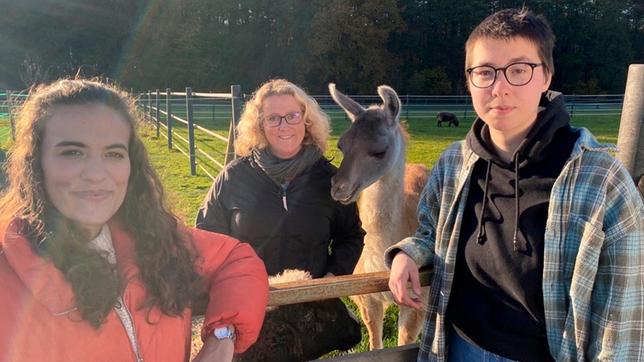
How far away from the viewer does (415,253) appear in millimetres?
1992

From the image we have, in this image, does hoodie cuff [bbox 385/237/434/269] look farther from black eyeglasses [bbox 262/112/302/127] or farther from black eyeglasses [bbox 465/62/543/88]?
black eyeglasses [bbox 262/112/302/127]

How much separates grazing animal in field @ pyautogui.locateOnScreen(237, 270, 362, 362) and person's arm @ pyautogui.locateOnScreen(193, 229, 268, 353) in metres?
0.44

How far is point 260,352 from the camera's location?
2164 millimetres

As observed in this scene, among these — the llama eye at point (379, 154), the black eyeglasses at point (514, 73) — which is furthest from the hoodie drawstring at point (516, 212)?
the llama eye at point (379, 154)

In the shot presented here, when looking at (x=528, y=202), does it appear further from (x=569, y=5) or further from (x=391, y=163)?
(x=569, y=5)

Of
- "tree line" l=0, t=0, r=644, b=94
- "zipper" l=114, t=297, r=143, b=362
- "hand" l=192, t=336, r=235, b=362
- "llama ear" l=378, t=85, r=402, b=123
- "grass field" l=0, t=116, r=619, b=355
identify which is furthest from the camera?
"tree line" l=0, t=0, r=644, b=94

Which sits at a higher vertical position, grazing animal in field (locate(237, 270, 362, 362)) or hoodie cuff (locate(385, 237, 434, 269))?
hoodie cuff (locate(385, 237, 434, 269))

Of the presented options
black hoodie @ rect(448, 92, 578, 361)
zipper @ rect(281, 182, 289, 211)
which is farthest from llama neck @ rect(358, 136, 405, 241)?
black hoodie @ rect(448, 92, 578, 361)

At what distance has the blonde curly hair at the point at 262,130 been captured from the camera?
308cm

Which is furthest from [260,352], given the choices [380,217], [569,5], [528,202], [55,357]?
[569,5]

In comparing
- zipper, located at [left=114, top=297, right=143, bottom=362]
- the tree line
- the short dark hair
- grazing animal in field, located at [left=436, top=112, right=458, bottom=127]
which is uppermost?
the tree line

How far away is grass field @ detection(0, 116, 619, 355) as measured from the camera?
4504mm

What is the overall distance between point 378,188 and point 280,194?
1.28 metres

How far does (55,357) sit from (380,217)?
2882 mm
